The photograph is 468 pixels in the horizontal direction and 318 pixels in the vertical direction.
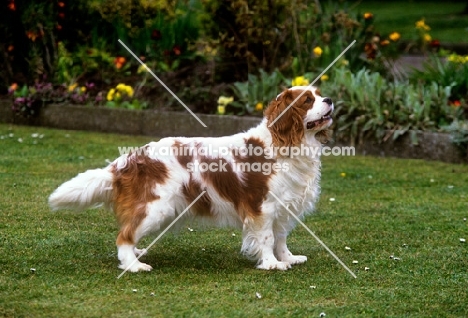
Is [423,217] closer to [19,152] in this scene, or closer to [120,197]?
[120,197]

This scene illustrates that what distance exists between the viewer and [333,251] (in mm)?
6793

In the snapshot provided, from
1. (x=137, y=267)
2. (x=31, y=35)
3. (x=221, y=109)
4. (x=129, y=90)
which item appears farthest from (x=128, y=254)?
(x=31, y=35)

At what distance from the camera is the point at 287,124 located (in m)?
6.32

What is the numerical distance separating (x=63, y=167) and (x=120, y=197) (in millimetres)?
3796

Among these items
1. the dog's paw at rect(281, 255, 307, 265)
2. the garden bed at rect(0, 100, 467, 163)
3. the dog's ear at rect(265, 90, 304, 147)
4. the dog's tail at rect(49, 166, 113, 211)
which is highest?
the dog's ear at rect(265, 90, 304, 147)

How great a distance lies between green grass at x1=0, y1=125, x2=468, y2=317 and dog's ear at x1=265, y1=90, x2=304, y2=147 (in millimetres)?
857

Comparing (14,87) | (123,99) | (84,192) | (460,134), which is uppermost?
(84,192)

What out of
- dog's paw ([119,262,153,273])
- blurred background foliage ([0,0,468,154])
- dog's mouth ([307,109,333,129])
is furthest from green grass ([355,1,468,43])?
dog's paw ([119,262,153,273])

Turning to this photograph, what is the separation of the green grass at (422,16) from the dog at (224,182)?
1614 cm

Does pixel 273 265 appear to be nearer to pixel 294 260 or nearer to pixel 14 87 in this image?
pixel 294 260

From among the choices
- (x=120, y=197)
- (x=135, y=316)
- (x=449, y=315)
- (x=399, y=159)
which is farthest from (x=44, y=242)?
(x=399, y=159)

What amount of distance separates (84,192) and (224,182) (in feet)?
3.03

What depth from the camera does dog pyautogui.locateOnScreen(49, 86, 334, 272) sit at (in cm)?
614

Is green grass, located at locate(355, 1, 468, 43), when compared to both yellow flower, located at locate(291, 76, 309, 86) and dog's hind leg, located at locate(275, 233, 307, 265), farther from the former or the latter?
dog's hind leg, located at locate(275, 233, 307, 265)
